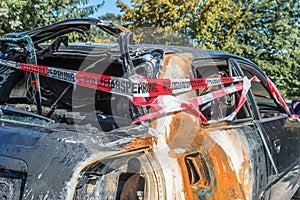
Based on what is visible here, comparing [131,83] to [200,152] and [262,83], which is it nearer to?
[200,152]

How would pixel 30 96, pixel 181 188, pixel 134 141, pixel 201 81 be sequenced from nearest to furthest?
pixel 134 141 → pixel 181 188 → pixel 201 81 → pixel 30 96

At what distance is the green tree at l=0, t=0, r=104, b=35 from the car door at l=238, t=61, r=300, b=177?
24.0ft

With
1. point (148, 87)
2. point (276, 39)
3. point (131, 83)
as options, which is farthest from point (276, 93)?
point (276, 39)

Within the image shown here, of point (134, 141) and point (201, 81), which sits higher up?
point (201, 81)

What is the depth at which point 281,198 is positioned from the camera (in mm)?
3387

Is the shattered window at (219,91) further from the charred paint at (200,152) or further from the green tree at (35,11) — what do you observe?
the green tree at (35,11)

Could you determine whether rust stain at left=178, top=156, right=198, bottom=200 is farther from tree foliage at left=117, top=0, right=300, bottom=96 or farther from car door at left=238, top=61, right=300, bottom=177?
tree foliage at left=117, top=0, right=300, bottom=96

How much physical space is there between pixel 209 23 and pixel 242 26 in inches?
159

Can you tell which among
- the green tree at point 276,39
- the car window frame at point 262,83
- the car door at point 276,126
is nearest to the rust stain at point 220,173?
the car door at point 276,126

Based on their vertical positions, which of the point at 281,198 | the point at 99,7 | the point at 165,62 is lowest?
the point at 281,198

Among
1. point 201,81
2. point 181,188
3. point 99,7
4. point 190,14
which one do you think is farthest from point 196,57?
point 190,14

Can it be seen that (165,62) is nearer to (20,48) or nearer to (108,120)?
(108,120)

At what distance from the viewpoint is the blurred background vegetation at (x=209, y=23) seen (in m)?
10.6

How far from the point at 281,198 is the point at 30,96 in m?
2.46
